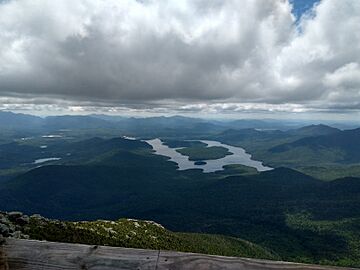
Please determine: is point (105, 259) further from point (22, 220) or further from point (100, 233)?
point (100, 233)

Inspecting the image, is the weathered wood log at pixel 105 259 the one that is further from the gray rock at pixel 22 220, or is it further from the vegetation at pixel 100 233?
the gray rock at pixel 22 220

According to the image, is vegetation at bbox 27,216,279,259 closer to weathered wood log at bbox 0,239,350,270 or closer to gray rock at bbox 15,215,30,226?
gray rock at bbox 15,215,30,226

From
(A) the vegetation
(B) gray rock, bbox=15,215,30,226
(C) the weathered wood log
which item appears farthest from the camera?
(A) the vegetation

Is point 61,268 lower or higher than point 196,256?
lower

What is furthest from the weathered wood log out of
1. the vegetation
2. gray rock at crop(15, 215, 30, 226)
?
gray rock at crop(15, 215, 30, 226)

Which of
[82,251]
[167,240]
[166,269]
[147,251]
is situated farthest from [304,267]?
[167,240]

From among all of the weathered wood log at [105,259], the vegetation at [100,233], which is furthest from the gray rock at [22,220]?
the weathered wood log at [105,259]

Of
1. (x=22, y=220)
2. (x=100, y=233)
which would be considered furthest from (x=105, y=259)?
(x=100, y=233)

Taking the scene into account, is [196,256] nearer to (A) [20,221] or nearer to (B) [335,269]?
(B) [335,269]

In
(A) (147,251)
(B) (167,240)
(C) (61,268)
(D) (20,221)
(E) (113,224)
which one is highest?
(A) (147,251)
